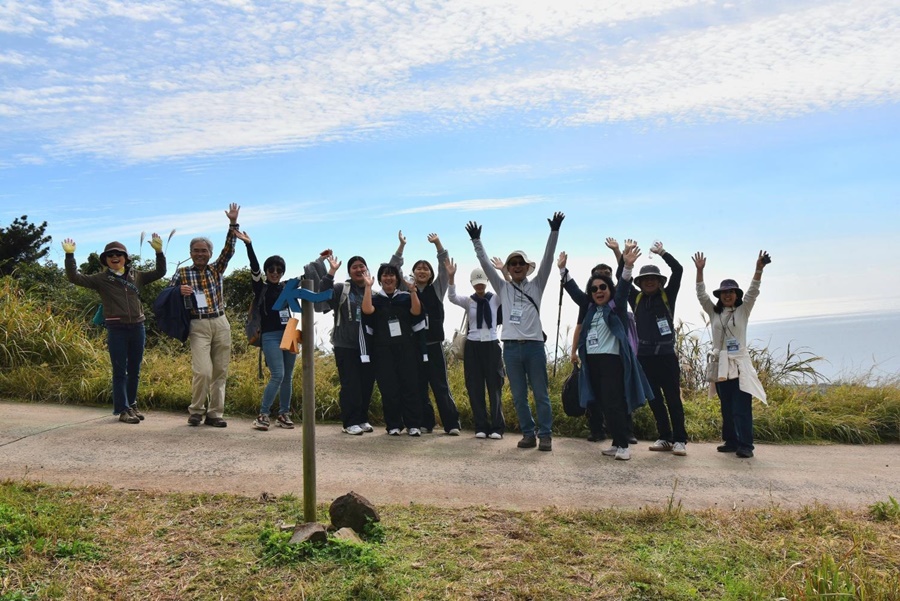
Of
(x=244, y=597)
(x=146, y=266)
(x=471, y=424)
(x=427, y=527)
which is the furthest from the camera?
(x=146, y=266)

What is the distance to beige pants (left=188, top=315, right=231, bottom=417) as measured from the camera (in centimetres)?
825

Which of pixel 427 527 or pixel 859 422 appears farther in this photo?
pixel 859 422

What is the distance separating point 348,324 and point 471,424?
A: 78.8 inches

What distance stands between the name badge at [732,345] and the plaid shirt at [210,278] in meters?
5.44

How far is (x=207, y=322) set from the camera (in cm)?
827

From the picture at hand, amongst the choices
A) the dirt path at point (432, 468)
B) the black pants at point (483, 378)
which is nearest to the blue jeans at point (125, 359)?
the dirt path at point (432, 468)

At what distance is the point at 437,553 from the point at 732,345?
4.44 meters

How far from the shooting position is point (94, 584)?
4.33 metres

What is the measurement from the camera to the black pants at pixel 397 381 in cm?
828

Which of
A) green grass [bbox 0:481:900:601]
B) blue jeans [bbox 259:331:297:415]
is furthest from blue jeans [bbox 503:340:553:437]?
blue jeans [bbox 259:331:297:415]

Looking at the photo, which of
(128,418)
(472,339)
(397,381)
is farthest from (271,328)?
(472,339)

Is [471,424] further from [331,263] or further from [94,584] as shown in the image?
[94,584]

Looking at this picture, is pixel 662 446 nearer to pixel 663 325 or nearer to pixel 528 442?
pixel 663 325

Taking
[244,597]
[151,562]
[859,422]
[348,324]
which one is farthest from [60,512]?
[859,422]
